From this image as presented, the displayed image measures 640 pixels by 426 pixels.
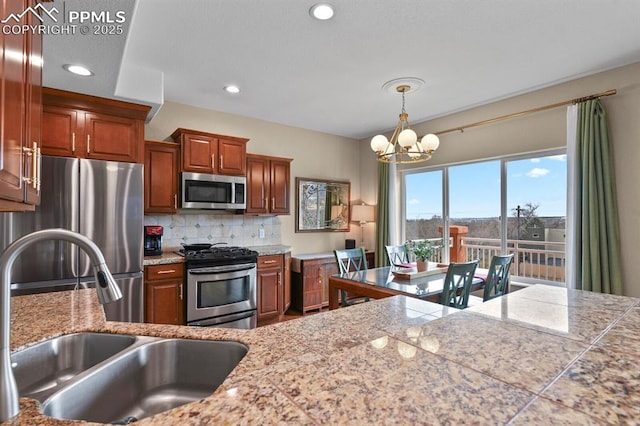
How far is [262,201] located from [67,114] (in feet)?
7.00

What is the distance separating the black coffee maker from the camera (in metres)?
3.27

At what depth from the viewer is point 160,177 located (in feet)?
11.0

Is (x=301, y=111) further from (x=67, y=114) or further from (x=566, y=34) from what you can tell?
(x=566, y=34)

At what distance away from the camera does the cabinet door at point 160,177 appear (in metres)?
3.28

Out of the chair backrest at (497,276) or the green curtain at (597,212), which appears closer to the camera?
the chair backrest at (497,276)

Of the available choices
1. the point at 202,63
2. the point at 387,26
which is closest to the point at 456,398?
the point at 387,26

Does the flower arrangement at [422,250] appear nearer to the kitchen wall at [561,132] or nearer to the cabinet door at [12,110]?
the kitchen wall at [561,132]

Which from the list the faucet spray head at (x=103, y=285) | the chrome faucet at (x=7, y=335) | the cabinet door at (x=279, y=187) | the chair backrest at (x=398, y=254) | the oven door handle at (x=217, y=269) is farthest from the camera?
the cabinet door at (x=279, y=187)

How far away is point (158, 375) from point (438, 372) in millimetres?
934

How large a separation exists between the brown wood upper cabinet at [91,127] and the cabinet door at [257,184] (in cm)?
135

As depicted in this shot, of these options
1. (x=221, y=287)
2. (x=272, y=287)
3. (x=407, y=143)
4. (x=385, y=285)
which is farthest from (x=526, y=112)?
(x=221, y=287)

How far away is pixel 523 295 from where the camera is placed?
1.39 m

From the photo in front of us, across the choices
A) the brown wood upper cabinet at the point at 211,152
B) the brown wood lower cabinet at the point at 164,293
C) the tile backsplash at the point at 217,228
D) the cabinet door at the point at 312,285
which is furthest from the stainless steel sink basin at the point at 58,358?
the cabinet door at the point at 312,285

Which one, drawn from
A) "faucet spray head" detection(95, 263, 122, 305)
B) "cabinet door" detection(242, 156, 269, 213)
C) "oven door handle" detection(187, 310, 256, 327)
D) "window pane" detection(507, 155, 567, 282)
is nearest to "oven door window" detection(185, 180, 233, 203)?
"cabinet door" detection(242, 156, 269, 213)
